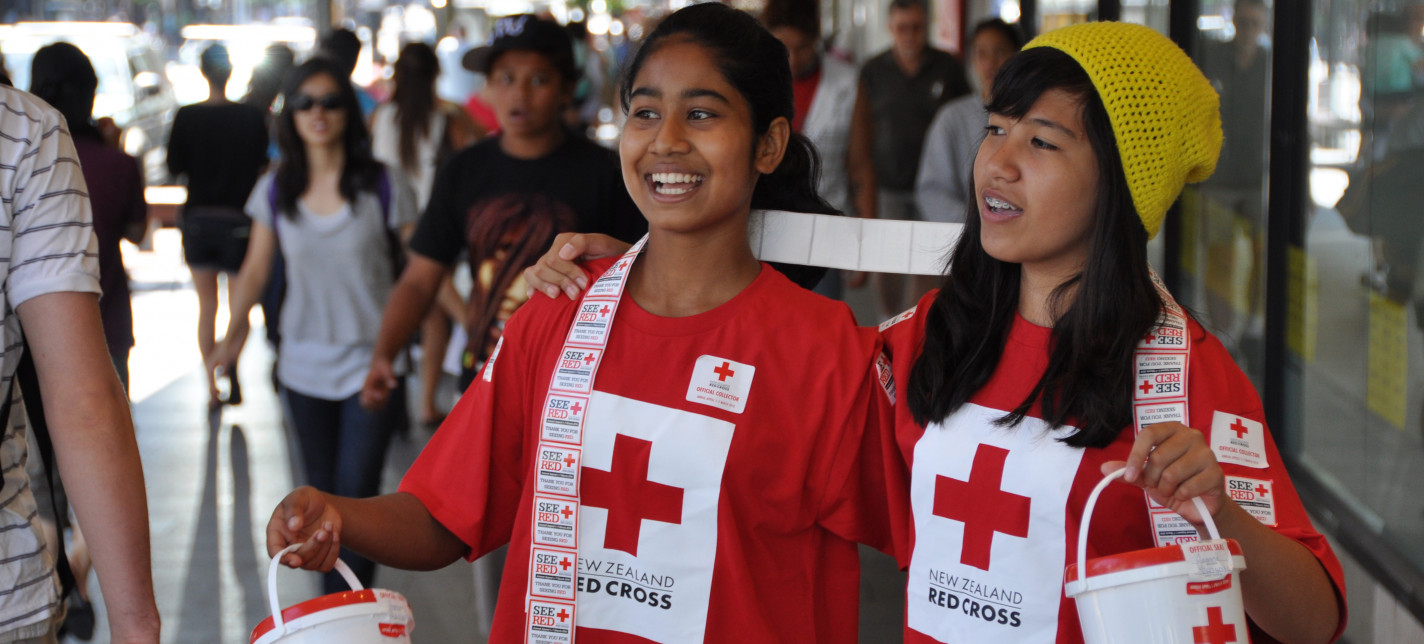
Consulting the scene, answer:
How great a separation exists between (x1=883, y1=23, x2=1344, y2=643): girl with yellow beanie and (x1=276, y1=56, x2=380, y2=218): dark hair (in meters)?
2.54

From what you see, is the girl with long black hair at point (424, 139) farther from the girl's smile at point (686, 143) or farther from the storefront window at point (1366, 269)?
the girl's smile at point (686, 143)

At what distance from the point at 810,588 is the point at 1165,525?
0.47 m

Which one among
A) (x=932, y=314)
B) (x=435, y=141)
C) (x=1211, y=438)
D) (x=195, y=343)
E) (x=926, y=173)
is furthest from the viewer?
(x=195, y=343)

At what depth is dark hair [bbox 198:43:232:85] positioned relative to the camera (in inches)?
235

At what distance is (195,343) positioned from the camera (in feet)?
25.1

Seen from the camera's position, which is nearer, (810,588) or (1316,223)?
(810,588)

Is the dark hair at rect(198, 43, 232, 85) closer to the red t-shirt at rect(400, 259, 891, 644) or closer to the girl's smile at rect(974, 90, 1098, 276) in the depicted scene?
the red t-shirt at rect(400, 259, 891, 644)

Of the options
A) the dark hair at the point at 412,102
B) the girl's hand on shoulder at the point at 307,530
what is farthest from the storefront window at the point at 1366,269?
the dark hair at the point at 412,102

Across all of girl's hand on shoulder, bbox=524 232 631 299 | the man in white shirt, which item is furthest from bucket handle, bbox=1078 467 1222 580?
the man in white shirt

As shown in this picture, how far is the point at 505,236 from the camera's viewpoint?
2945mm

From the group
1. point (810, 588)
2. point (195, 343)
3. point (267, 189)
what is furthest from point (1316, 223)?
point (195, 343)

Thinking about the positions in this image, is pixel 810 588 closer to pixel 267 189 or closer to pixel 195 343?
pixel 267 189

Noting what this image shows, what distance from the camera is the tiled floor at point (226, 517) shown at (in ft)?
12.6

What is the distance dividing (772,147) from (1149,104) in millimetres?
549
